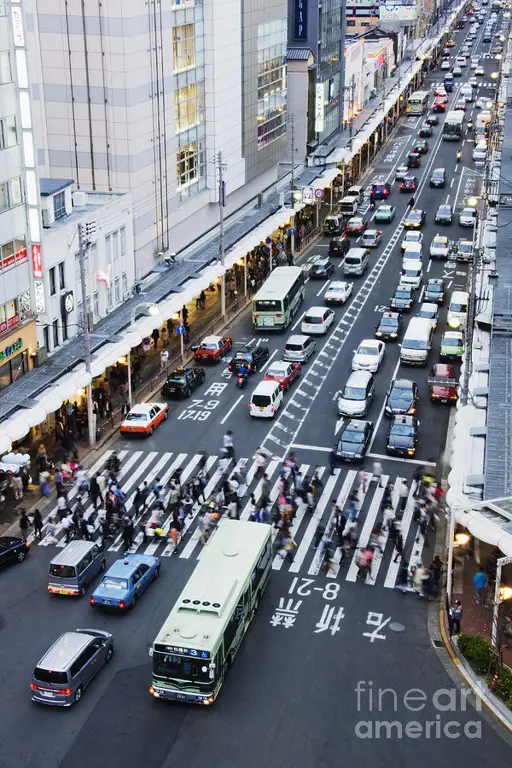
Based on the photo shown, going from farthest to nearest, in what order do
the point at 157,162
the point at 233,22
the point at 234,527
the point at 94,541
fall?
the point at 233,22 < the point at 157,162 < the point at 94,541 < the point at 234,527

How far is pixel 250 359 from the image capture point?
199ft

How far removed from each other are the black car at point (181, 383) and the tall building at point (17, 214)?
8013mm

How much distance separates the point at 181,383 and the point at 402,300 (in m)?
20.3

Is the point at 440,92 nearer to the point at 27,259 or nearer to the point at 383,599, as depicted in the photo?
the point at 27,259

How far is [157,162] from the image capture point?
68.3 m

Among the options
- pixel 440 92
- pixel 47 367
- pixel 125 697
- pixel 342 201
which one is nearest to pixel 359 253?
pixel 342 201

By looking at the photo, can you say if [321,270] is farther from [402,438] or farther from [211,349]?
[402,438]

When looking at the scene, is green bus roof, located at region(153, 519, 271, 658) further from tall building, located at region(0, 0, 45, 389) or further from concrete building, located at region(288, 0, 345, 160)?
concrete building, located at region(288, 0, 345, 160)

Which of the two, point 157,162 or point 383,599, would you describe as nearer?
point 383,599

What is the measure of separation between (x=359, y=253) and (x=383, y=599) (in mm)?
45083

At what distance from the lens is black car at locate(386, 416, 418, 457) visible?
50.3 metres

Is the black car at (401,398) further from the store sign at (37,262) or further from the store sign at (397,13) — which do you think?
the store sign at (397,13)

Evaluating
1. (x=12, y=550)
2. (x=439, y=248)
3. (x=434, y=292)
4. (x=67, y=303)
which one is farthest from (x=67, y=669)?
(x=439, y=248)

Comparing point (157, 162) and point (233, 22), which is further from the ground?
point (233, 22)
